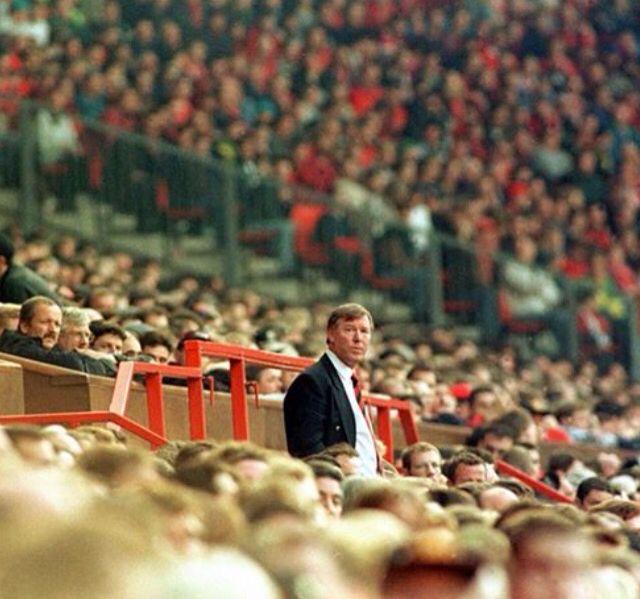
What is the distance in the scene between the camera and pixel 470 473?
1443 centimetres

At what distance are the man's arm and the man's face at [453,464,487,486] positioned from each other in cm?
98

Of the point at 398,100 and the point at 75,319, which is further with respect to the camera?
the point at 398,100

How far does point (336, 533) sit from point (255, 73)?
23114 millimetres

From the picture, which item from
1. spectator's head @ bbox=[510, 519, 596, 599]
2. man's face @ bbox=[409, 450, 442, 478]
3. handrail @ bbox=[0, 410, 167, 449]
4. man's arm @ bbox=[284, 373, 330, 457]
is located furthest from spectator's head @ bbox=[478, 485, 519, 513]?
spectator's head @ bbox=[510, 519, 596, 599]

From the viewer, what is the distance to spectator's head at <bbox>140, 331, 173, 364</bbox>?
55.0 ft

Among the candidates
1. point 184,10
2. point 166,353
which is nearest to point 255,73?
point 184,10

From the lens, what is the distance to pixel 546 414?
23250 millimetres

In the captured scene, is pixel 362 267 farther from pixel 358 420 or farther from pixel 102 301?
pixel 358 420

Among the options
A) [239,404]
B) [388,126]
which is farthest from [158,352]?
[388,126]

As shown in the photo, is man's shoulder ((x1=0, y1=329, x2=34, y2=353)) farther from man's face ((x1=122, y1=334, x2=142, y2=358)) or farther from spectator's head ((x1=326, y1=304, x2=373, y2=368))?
spectator's head ((x1=326, y1=304, x2=373, y2=368))

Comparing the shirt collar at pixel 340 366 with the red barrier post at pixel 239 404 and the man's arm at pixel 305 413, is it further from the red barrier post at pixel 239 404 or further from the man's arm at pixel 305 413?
the red barrier post at pixel 239 404

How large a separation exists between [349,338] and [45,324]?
2.33 meters

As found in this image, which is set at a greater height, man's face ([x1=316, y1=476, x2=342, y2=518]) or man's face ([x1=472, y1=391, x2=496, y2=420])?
man's face ([x1=316, y1=476, x2=342, y2=518])

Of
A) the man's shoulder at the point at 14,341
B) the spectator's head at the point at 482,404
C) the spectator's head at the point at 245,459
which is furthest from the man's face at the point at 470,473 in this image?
the spectator's head at the point at 482,404
